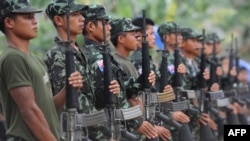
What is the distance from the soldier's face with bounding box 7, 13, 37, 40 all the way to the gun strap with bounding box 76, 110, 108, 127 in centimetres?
71

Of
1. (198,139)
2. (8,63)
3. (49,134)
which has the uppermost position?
(8,63)

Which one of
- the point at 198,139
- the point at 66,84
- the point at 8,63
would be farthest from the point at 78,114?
the point at 198,139

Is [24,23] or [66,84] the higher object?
[24,23]

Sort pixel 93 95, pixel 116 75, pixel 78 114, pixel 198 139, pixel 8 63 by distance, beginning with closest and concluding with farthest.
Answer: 1. pixel 8 63
2. pixel 78 114
3. pixel 93 95
4. pixel 116 75
5. pixel 198 139

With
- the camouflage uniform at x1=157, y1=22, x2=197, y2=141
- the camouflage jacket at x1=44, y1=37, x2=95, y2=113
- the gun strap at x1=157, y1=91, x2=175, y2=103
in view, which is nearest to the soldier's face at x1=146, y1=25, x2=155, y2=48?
the camouflage uniform at x1=157, y1=22, x2=197, y2=141

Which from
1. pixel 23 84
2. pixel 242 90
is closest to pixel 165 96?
pixel 23 84

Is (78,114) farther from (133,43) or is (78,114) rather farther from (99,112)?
(133,43)

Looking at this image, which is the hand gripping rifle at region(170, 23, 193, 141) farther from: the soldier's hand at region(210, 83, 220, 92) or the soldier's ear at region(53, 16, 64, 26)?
the soldier's ear at region(53, 16, 64, 26)

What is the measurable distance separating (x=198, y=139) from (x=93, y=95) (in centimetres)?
416

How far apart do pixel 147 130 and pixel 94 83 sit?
3.40 ft

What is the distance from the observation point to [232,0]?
24578 millimetres

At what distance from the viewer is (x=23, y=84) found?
6168 millimetres

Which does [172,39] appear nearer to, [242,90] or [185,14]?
[242,90]

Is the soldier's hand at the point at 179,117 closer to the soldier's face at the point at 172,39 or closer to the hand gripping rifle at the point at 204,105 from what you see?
the hand gripping rifle at the point at 204,105
